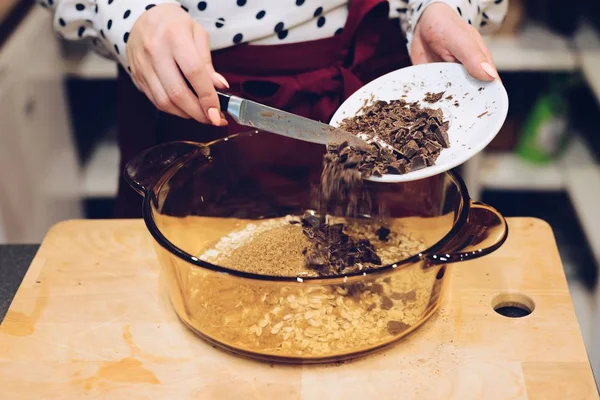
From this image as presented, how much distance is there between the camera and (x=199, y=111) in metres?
0.79

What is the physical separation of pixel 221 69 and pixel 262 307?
394 millimetres

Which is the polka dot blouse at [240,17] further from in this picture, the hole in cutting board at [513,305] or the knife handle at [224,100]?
the hole in cutting board at [513,305]

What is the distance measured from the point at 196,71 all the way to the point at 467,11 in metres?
0.39

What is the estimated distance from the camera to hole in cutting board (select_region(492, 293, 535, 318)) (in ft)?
2.50

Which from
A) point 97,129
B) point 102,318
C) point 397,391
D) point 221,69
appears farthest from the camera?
point 97,129

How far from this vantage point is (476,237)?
0.69 metres

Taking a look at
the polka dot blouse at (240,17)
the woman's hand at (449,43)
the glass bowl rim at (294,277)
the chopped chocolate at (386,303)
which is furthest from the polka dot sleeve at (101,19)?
the chopped chocolate at (386,303)

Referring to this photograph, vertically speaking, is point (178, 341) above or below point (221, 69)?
below

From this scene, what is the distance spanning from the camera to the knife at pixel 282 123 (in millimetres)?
744

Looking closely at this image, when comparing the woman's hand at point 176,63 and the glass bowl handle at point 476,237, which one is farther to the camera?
the woman's hand at point 176,63

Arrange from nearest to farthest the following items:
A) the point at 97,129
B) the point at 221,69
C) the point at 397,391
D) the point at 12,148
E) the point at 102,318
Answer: the point at 397,391 → the point at 102,318 → the point at 221,69 → the point at 12,148 → the point at 97,129

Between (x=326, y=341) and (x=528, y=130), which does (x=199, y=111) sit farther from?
(x=528, y=130)

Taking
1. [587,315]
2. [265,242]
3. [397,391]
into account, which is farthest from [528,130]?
[397,391]

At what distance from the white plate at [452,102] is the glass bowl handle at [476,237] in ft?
0.19
